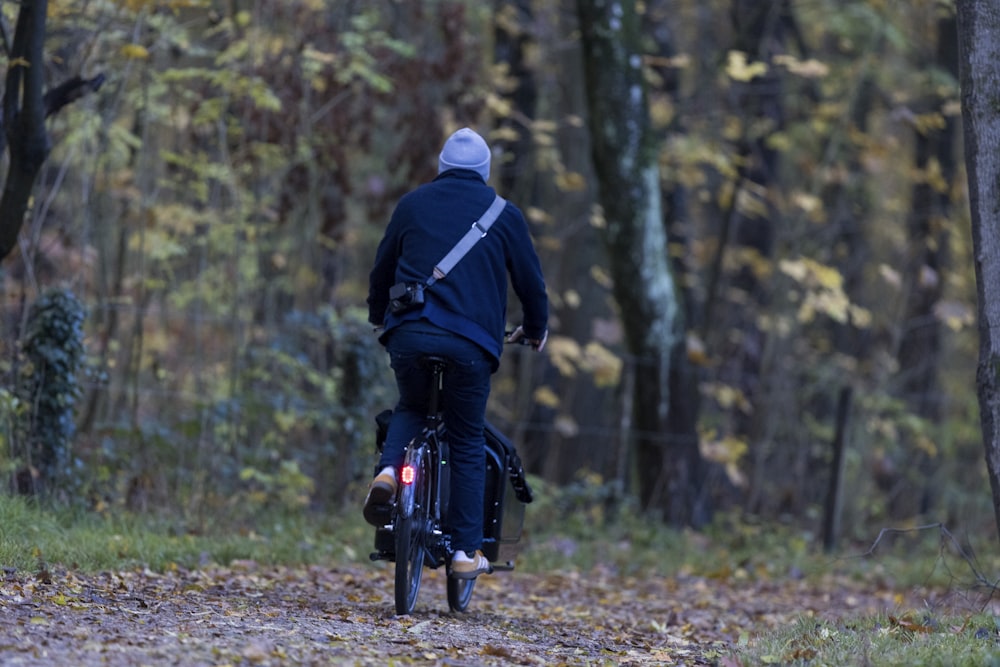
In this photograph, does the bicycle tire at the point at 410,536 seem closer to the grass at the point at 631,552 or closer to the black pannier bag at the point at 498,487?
the black pannier bag at the point at 498,487

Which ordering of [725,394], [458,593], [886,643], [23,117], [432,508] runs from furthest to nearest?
1. [725,394]
2. [23,117]
3. [458,593]
4. [432,508]
5. [886,643]

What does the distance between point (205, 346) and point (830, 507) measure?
19.5 feet

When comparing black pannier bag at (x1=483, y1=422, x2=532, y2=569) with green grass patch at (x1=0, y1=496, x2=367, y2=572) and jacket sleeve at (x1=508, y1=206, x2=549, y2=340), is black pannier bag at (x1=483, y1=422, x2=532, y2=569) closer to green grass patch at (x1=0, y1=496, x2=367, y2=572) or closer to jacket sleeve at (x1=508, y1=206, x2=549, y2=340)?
jacket sleeve at (x1=508, y1=206, x2=549, y2=340)

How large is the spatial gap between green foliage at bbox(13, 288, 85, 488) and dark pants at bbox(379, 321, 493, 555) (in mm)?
3087

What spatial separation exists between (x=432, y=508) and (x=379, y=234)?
1049 centimetres

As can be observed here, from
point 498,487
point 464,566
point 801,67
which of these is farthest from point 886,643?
point 801,67

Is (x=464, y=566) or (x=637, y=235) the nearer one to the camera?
(x=464, y=566)

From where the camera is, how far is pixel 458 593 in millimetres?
7004

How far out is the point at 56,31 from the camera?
33.5 ft

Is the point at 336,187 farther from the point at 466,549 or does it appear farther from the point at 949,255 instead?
the point at 949,255

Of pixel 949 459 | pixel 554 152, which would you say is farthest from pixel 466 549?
pixel 949 459

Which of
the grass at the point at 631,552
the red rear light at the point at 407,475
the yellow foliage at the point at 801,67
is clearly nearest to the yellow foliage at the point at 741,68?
the yellow foliage at the point at 801,67

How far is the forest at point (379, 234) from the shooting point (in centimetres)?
1005

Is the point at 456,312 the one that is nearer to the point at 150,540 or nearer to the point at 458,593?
the point at 458,593
